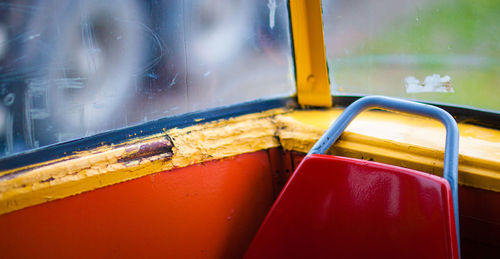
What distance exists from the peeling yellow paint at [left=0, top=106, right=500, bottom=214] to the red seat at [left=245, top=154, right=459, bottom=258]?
19 centimetres

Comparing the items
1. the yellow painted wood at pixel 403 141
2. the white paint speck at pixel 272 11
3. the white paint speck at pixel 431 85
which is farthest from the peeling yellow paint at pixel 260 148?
the white paint speck at pixel 272 11

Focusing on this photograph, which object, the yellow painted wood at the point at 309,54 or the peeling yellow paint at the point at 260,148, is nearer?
the peeling yellow paint at the point at 260,148

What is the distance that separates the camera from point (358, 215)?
2.85 feet

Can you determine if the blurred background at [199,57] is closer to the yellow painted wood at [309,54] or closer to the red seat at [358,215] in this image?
the yellow painted wood at [309,54]

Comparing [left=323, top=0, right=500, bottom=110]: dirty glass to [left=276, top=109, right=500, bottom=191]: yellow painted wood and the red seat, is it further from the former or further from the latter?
the red seat

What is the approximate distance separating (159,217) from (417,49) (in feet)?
3.20

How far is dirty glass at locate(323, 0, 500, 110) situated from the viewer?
105 centimetres

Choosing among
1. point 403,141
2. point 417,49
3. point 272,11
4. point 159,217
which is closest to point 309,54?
point 272,11

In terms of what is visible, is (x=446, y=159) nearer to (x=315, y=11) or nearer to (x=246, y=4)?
(x=315, y=11)

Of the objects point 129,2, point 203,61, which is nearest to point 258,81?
point 203,61

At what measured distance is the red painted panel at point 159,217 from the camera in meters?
0.92

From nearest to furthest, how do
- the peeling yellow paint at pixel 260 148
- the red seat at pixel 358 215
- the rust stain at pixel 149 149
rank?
the red seat at pixel 358 215, the peeling yellow paint at pixel 260 148, the rust stain at pixel 149 149

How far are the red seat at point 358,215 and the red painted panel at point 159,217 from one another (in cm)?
25

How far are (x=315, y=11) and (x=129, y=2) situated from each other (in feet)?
2.08
